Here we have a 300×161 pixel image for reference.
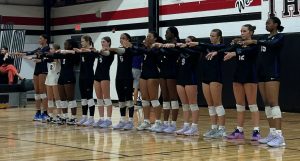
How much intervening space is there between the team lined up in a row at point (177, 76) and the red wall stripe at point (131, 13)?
700 cm

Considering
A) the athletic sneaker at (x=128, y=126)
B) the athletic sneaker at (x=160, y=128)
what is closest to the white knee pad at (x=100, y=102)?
the athletic sneaker at (x=128, y=126)

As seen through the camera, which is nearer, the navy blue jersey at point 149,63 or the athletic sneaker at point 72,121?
the navy blue jersey at point 149,63

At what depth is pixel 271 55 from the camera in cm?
899

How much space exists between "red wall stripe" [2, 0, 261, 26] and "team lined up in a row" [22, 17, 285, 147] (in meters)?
7.00

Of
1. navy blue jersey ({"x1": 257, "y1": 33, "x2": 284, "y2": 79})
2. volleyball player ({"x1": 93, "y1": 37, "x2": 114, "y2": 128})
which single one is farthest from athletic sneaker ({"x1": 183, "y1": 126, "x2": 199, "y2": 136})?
volleyball player ({"x1": 93, "y1": 37, "x2": 114, "y2": 128})

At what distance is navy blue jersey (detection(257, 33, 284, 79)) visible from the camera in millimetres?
8828

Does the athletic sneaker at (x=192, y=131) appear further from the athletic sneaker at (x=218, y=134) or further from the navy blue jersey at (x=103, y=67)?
the navy blue jersey at (x=103, y=67)

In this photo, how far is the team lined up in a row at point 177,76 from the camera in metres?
9.03

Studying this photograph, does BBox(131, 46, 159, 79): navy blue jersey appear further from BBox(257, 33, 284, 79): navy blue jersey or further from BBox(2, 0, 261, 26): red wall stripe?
BBox(2, 0, 261, 26): red wall stripe

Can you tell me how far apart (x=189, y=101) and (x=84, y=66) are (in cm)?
294

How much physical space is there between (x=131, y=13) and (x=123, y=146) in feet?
42.5

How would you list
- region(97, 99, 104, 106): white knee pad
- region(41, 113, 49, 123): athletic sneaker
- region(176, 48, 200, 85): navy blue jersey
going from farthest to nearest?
1. region(41, 113, 49, 123): athletic sneaker
2. region(97, 99, 104, 106): white knee pad
3. region(176, 48, 200, 85): navy blue jersey

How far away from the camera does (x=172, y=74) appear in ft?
35.4

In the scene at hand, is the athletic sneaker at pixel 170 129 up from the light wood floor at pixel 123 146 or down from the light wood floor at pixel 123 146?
up
